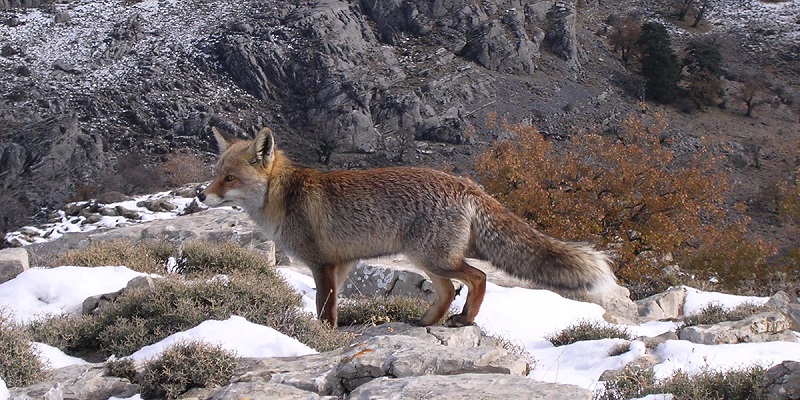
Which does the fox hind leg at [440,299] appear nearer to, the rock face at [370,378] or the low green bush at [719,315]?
the rock face at [370,378]

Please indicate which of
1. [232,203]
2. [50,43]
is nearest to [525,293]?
[232,203]

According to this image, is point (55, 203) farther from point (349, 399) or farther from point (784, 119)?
point (784, 119)

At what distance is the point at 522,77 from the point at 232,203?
5845cm

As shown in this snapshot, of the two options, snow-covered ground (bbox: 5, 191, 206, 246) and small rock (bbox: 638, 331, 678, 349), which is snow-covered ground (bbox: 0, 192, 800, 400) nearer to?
small rock (bbox: 638, 331, 678, 349)

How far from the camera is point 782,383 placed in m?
4.95

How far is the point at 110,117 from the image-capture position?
170 ft

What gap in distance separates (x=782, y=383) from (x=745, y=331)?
129 inches

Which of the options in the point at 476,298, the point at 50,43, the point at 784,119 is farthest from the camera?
the point at 784,119

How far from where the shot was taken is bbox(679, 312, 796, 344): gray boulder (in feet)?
25.4

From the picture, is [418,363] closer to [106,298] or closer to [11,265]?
[106,298]

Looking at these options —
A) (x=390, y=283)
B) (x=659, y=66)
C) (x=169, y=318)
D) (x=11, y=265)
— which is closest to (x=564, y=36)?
(x=659, y=66)

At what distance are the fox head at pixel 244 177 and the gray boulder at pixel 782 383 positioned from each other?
4.94m

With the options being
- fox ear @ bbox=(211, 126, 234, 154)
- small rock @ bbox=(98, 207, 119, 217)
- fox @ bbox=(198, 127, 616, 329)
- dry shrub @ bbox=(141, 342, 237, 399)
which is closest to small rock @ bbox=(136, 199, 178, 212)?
small rock @ bbox=(98, 207, 119, 217)

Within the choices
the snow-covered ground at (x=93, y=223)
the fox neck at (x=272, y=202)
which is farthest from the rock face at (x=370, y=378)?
the snow-covered ground at (x=93, y=223)
